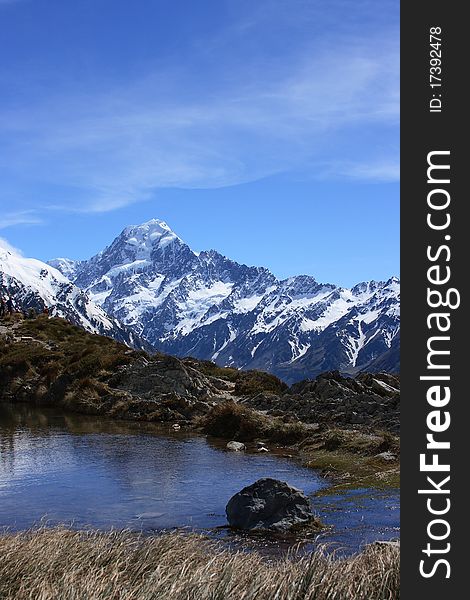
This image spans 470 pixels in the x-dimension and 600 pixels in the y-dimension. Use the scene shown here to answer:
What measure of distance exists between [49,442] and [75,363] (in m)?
16.7

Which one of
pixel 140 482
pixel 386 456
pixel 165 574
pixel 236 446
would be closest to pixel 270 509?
pixel 140 482

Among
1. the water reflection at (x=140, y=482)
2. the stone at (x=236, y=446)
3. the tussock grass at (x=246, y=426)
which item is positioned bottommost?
the water reflection at (x=140, y=482)

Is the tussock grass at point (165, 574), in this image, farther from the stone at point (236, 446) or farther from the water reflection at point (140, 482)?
the stone at point (236, 446)

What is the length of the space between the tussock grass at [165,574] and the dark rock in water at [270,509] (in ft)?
13.4

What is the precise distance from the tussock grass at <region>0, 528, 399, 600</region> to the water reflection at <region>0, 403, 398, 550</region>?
12.9 ft

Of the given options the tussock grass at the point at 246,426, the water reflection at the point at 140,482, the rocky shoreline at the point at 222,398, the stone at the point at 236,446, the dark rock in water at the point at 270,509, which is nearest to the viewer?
the dark rock in water at the point at 270,509

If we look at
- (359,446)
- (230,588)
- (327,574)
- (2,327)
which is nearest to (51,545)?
(230,588)

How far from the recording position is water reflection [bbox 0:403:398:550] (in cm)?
1473

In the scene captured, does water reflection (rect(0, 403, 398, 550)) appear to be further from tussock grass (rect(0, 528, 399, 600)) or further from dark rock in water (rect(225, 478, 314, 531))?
tussock grass (rect(0, 528, 399, 600))

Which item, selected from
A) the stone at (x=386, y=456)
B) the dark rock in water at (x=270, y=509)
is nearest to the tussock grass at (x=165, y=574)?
the dark rock in water at (x=270, y=509)

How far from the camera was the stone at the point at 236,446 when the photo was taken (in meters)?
25.1

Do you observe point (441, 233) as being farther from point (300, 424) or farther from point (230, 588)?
point (300, 424)

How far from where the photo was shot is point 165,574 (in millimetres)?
8656

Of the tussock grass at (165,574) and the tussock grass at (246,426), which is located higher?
the tussock grass at (246,426)
